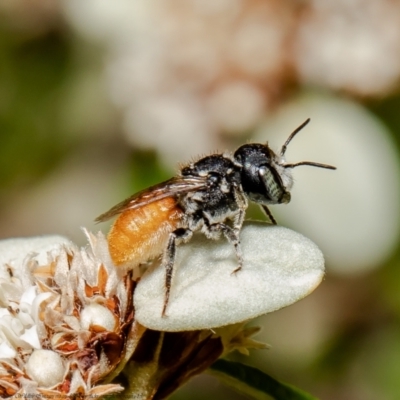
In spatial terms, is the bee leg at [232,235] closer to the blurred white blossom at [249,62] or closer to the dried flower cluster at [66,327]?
the dried flower cluster at [66,327]

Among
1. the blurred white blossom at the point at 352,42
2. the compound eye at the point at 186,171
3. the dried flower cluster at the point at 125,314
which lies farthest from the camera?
the blurred white blossom at the point at 352,42

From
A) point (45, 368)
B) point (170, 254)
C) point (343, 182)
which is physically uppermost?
point (170, 254)

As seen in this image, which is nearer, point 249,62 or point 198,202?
point 198,202

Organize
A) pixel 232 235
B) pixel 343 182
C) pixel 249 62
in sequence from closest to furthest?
pixel 232 235
pixel 249 62
pixel 343 182

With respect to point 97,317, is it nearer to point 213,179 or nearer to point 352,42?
Answer: point 213,179

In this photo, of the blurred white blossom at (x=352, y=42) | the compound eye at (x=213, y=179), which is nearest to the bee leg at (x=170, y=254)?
the compound eye at (x=213, y=179)

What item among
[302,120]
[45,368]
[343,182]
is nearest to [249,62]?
[302,120]
